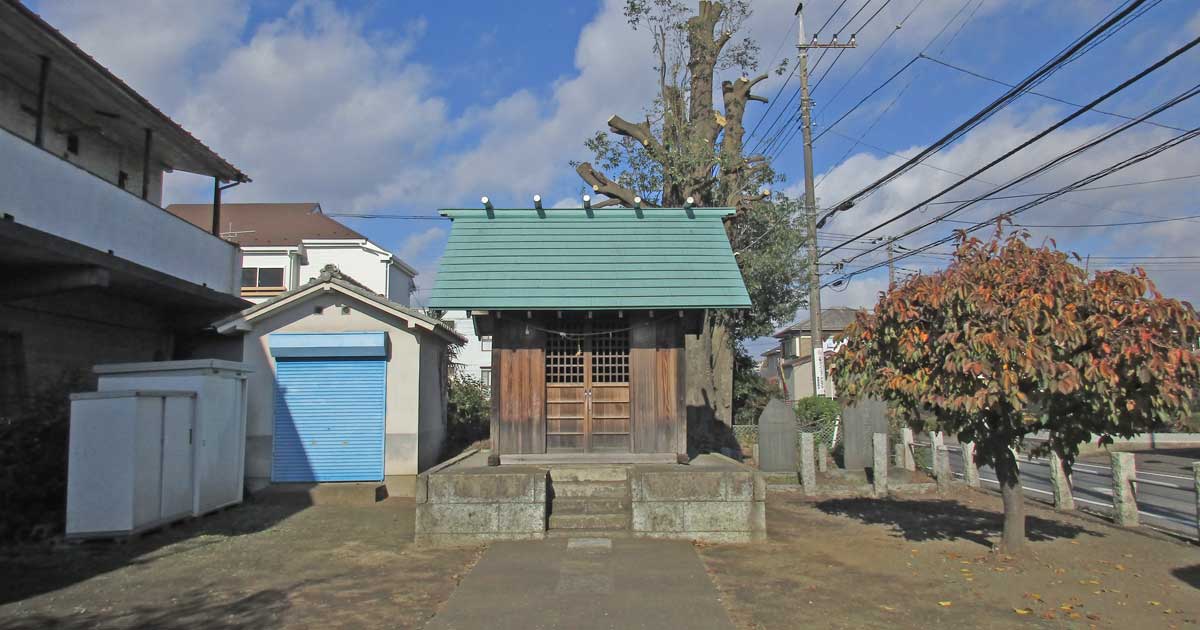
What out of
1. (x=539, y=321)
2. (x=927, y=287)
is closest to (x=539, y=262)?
(x=539, y=321)

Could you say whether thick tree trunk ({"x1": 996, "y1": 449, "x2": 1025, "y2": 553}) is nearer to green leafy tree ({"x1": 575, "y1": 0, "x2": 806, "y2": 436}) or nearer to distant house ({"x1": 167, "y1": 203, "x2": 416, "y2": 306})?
green leafy tree ({"x1": 575, "y1": 0, "x2": 806, "y2": 436})

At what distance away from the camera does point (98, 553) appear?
9422 millimetres

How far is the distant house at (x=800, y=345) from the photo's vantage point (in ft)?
156

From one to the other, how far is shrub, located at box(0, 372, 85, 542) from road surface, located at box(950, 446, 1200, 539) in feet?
41.8

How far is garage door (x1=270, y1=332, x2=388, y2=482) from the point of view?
14367mm

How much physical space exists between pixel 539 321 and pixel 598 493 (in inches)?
113

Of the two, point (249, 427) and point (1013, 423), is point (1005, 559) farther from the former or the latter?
point (249, 427)

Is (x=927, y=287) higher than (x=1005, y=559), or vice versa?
(x=927, y=287)

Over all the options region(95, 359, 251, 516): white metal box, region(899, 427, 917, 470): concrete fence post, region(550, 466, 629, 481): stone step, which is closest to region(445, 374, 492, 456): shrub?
region(95, 359, 251, 516): white metal box

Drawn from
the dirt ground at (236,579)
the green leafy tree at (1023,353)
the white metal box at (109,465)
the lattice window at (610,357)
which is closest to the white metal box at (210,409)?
the dirt ground at (236,579)

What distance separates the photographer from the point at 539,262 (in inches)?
493

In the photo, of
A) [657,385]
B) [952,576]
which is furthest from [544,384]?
[952,576]

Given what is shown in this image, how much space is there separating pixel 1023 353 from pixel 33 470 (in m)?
12.2

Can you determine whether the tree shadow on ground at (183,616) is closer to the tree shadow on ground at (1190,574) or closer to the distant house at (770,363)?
the tree shadow on ground at (1190,574)
